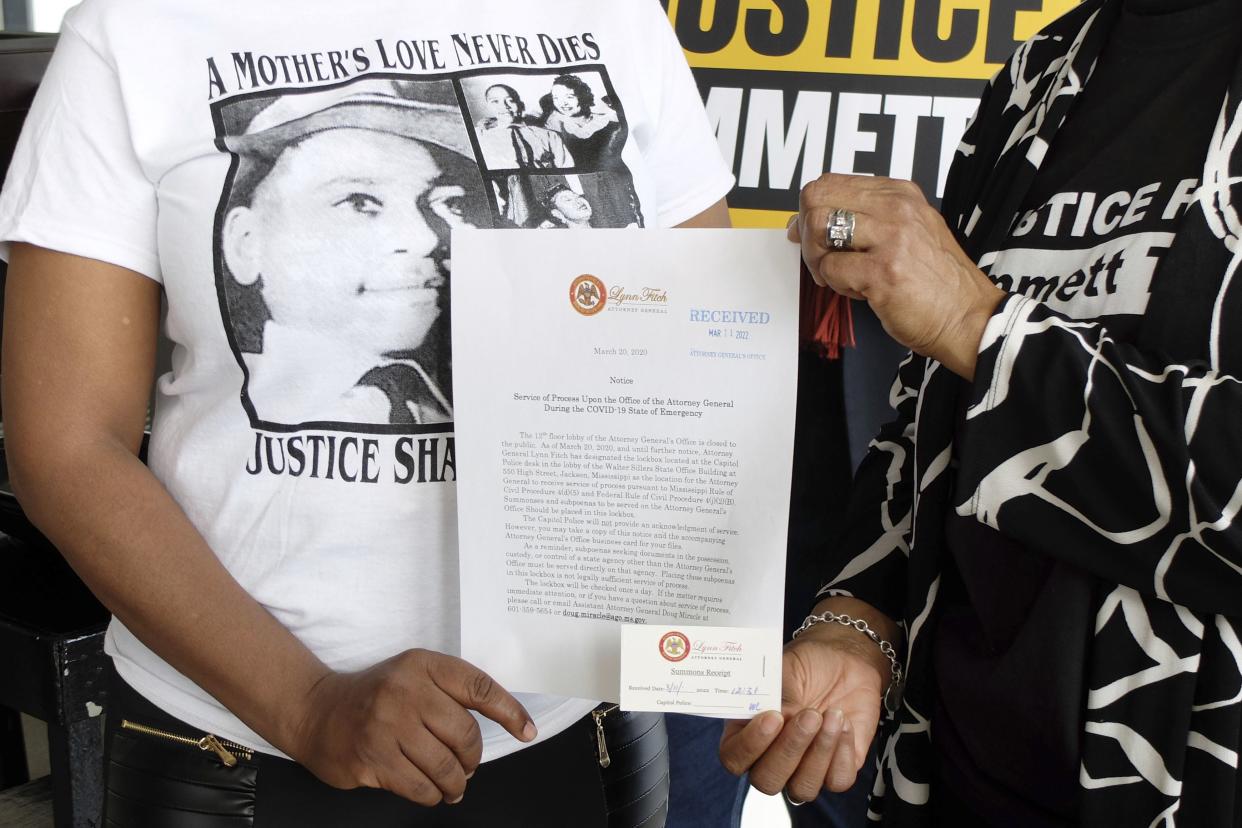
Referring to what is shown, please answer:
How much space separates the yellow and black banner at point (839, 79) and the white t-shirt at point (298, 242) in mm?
1493

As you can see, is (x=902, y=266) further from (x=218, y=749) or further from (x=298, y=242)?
(x=218, y=749)

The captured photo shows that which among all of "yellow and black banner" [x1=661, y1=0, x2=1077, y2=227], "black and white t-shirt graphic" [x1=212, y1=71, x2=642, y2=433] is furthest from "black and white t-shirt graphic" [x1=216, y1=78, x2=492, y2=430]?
"yellow and black banner" [x1=661, y1=0, x2=1077, y2=227]

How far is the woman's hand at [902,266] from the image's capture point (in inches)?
32.9

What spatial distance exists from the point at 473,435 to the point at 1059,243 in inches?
21.2

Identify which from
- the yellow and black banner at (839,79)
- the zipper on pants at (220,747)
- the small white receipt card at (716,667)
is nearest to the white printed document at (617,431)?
the small white receipt card at (716,667)

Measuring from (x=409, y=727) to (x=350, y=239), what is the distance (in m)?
0.43

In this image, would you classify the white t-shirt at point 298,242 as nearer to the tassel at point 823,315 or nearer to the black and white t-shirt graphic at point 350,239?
the black and white t-shirt graphic at point 350,239

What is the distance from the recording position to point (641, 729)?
45.9 inches

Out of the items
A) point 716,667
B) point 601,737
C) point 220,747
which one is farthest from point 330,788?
point 716,667

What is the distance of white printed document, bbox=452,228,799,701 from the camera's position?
34.9 inches

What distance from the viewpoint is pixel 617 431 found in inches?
35.9

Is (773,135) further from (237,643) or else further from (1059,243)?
(237,643)

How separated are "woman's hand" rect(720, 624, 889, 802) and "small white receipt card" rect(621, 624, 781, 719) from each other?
0.10 feet

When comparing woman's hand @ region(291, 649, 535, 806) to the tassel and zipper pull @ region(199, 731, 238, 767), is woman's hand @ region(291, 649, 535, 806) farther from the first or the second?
the tassel
